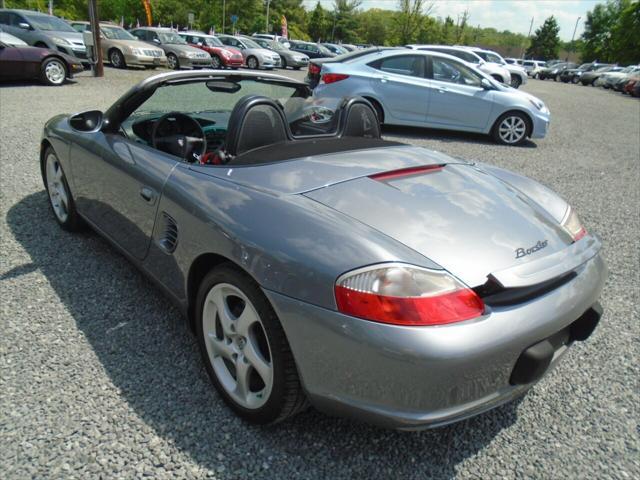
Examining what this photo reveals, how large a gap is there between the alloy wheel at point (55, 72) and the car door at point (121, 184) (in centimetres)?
993

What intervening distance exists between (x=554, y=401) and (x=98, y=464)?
2.01 meters

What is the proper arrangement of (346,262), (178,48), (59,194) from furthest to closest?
1. (178,48)
2. (59,194)
3. (346,262)

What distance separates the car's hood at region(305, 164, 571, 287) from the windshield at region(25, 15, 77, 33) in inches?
583

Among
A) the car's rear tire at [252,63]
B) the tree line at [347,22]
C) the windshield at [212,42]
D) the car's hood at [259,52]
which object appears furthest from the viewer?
the tree line at [347,22]

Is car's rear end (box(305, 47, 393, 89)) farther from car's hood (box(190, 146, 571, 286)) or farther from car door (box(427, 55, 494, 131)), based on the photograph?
car's hood (box(190, 146, 571, 286))

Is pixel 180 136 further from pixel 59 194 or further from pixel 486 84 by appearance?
pixel 486 84

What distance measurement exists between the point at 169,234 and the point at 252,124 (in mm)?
695

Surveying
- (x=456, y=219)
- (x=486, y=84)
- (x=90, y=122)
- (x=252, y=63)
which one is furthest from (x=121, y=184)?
(x=252, y=63)

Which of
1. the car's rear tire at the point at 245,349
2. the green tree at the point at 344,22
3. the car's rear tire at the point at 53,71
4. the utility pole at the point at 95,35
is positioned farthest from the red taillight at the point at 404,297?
the green tree at the point at 344,22

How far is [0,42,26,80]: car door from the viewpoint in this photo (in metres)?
10.7

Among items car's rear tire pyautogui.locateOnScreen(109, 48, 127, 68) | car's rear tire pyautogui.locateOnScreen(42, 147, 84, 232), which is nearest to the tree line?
car's rear tire pyautogui.locateOnScreen(109, 48, 127, 68)

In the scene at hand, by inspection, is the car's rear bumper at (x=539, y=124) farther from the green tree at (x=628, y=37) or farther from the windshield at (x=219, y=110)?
the green tree at (x=628, y=37)

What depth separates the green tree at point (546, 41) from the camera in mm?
77875

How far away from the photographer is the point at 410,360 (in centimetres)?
153
